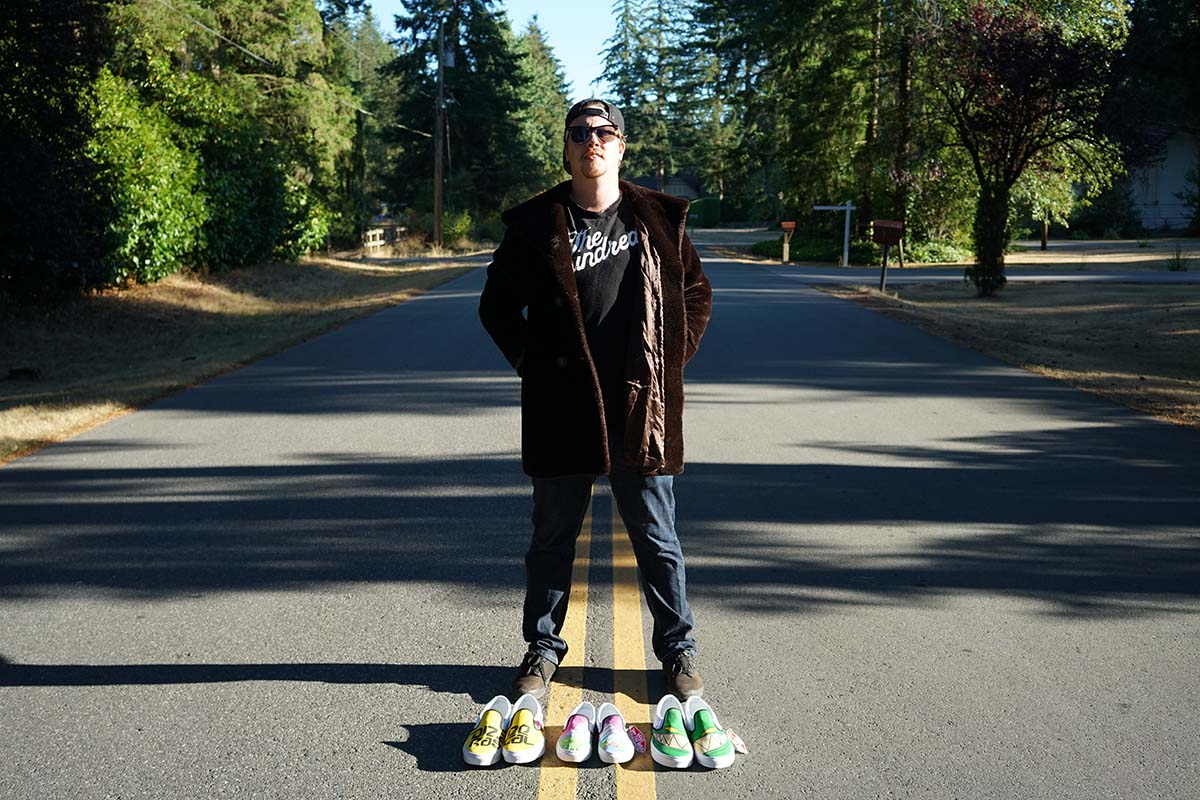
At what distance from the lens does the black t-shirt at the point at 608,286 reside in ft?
13.8

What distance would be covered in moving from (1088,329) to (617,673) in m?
16.2

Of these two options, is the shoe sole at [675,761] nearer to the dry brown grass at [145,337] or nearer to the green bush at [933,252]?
the dry brown grass at [145,337]

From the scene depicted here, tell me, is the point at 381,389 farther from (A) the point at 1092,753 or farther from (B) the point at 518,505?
(A) the point at 1092,753

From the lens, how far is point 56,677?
4.74 meters

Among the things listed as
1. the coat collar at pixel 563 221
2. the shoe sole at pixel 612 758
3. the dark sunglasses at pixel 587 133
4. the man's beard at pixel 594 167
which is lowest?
the shoe sole at pixel 612 758

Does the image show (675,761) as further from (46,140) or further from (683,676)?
(46,140)

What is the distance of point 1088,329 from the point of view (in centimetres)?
1881

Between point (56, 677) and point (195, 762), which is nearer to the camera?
point (195, 762)

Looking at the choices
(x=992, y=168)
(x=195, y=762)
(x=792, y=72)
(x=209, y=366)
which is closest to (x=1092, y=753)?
(x=195, y=762)

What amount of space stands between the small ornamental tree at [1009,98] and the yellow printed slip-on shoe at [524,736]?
20.5 m

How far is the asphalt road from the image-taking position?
12.9 ft

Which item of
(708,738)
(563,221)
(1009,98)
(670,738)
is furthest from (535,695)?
(1009,98)

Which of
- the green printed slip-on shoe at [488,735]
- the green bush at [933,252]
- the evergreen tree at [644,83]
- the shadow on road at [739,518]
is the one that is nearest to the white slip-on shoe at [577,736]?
the green printed slip-on shoe at [488,735]

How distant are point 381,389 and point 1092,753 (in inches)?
379
